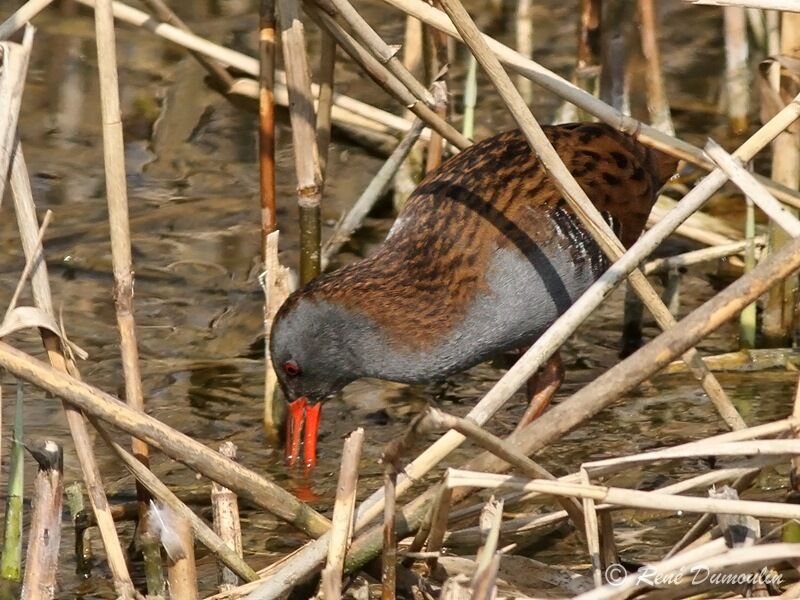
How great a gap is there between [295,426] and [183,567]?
1.31m

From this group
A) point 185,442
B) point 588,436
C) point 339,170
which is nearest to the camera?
point 185,442

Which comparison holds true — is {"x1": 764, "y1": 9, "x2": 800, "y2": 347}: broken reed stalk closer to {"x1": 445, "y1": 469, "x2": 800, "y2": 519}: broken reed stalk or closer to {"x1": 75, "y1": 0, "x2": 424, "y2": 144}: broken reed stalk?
{"x1": 75, "y1": 0, "x2": 424, "y2": 144}: broken reed stalk

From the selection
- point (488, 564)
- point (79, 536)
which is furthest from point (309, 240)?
point (488, 564)

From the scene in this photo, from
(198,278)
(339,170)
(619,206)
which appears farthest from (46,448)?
(339,170)

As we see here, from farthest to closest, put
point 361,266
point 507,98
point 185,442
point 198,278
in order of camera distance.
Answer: point 198,278 → point 361,266 → point 507,98 → point 185,442

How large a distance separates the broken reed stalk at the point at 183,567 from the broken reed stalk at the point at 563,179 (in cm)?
113

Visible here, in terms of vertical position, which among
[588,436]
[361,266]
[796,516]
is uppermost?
[361,266]

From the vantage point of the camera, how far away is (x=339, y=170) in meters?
6.30

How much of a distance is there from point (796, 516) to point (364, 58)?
71.0 inches

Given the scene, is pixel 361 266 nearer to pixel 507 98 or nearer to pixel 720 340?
pixel 507 98

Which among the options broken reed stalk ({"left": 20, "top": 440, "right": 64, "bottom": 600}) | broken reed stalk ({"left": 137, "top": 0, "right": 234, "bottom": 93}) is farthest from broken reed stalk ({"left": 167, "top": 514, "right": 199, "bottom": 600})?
broken reed stalk ({"left": 137, "top": 0, "right": 234, "bottom": 93})

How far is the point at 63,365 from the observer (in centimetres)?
316

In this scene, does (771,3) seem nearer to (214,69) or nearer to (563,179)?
(563,179)

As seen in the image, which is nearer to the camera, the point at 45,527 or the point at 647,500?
the point at 647,500
